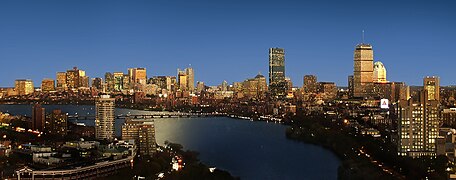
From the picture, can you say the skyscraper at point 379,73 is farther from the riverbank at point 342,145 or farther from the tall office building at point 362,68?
the riverbank at point 342,145

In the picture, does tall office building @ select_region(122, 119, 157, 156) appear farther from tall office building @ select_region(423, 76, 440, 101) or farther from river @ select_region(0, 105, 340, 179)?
tall office building @ select_region(423, 76, 440, 101)

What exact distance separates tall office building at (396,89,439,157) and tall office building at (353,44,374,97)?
17944 millimetres

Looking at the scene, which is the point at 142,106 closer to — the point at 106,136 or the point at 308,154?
the point at 106,136

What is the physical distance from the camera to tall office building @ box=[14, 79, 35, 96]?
101 feet

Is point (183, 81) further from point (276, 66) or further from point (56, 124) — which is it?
point (56, 124)

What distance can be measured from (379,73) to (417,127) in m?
20.1

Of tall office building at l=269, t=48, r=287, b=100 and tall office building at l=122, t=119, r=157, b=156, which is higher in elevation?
tall office building at l=269, t=48, r=287, b=100

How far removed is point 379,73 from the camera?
28.2 m

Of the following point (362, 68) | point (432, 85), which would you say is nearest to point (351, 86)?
point (362, 68)

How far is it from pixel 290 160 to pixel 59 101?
2125cm

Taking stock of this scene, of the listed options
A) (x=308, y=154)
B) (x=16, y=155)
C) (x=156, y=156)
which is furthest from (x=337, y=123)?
(x=16, y=155)

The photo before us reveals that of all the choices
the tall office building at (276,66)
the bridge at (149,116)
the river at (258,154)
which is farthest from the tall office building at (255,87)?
the river at (258,154)

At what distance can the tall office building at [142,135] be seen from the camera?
8.66 metres

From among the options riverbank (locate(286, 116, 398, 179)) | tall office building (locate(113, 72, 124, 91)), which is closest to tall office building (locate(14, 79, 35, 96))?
tall office building (locate(113, 72, 124, 91))
